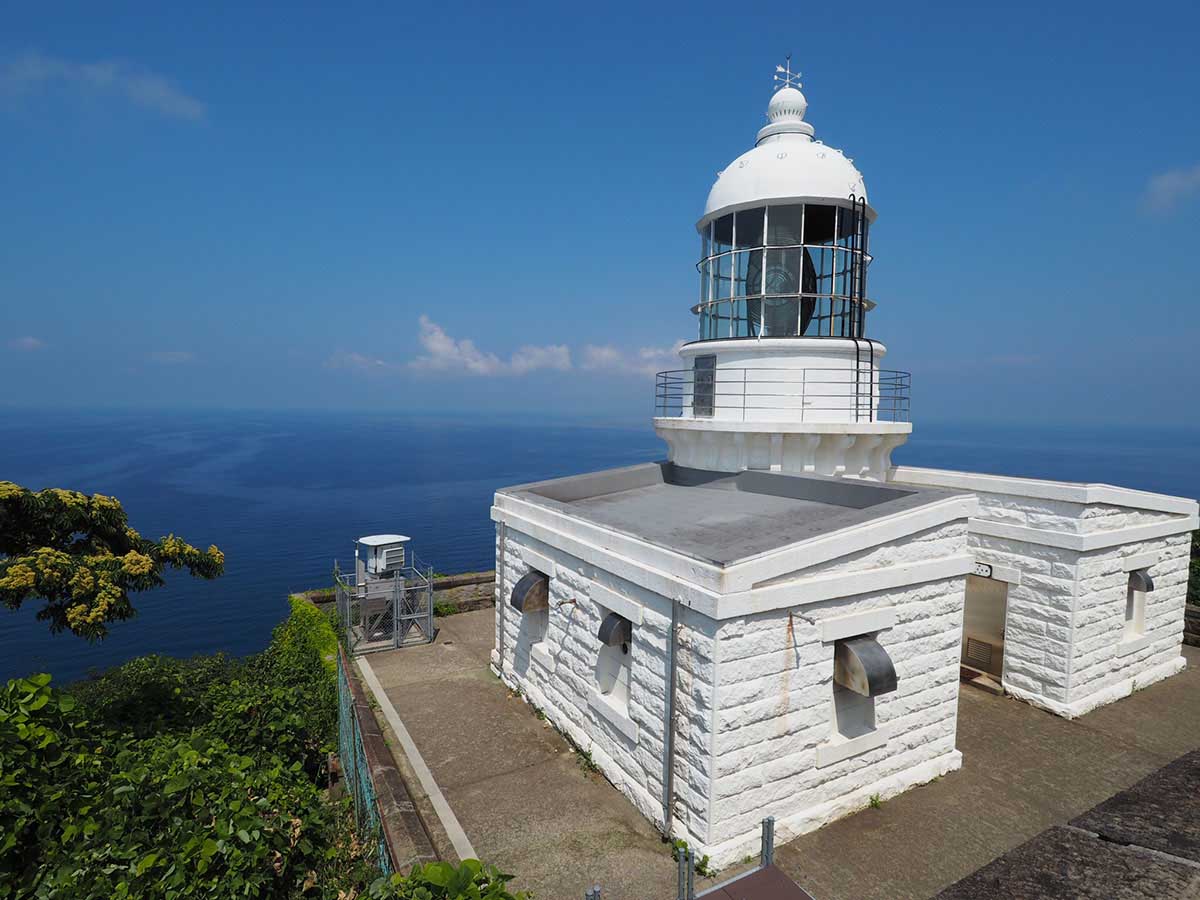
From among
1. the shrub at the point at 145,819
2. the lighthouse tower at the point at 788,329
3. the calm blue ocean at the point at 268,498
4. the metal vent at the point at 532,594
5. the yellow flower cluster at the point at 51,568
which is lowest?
the calm blue ocean at the point at 268,498

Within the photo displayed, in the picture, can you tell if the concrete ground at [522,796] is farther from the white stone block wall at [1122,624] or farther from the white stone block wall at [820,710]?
the white stone block wall at [1122,624]

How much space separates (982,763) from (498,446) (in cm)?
18358

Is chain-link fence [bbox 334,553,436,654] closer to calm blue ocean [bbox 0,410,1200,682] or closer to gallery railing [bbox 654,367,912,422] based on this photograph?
gallery railing [bbox 654,367,912,422]

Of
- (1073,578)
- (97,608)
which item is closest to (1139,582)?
(1073,578)

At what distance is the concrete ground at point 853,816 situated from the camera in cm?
712

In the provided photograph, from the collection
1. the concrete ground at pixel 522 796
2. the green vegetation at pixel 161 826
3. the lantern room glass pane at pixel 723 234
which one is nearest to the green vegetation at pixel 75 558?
the green vegetation at pixel 161 826

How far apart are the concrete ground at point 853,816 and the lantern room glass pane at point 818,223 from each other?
906 centimetres

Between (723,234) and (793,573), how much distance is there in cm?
876

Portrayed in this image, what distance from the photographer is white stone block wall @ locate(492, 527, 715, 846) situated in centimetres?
723

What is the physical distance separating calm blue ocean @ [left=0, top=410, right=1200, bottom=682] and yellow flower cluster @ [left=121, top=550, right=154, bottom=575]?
25.5m

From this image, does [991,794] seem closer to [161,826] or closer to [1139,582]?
[1139,582]

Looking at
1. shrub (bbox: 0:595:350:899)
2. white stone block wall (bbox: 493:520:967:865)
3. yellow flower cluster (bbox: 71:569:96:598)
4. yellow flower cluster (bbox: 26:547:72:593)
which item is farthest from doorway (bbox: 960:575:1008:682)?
yellow flower cluster (bbox: 26:547:72:593)

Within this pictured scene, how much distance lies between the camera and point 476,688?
12.1 m

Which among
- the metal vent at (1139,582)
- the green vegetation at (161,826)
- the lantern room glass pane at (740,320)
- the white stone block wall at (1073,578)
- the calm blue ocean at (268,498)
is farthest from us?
the calm blue ocean at (268,498)
